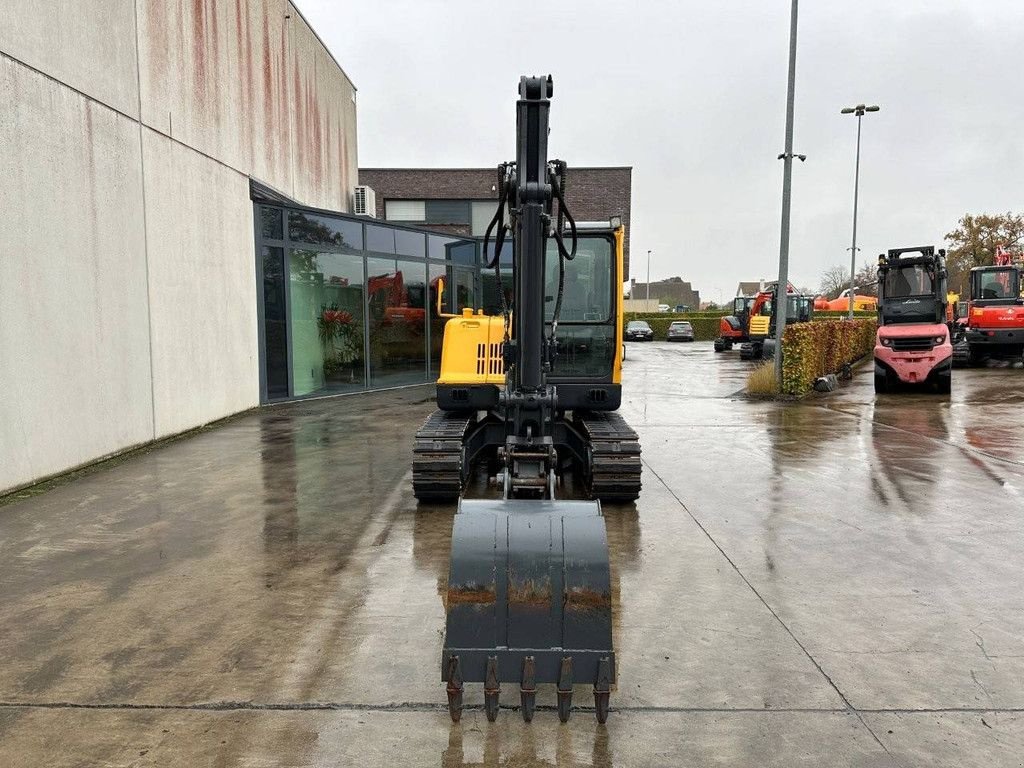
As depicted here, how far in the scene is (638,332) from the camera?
4625 cm

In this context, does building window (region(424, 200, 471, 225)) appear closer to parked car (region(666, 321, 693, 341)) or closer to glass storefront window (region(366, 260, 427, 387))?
glass storefront window (region(366, 260, 427, 387))

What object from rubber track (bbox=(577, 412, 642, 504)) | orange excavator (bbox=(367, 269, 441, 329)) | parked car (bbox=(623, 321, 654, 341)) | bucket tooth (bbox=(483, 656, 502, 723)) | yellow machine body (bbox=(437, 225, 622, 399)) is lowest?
bucket tooth (bbox=(483, 656, 502, 723))

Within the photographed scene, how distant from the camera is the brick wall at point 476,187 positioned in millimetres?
33562

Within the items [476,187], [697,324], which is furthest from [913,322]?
[697,324]

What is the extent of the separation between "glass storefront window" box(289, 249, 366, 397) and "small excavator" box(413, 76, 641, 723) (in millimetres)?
7402

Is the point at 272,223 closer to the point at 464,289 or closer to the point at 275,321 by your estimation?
the point at 275,321

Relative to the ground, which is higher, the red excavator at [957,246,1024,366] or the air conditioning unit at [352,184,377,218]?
the air conditioning unit at [352,184,377,218]

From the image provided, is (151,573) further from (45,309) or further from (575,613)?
(45,309)

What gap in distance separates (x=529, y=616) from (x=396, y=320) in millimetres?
14719

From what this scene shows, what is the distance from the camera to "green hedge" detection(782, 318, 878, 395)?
15.6 meters

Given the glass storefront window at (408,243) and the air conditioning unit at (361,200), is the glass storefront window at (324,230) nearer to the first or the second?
the glass storefront window at (408,243)

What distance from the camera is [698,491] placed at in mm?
7770

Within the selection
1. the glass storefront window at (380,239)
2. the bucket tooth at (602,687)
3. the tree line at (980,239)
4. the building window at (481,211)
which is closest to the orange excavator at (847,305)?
the tree line at (980,239)

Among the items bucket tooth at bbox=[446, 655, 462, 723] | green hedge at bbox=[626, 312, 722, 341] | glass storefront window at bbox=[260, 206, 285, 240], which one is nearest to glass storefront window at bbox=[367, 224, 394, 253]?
glass storefront window at bbox=[260, 206, 285, 240]
